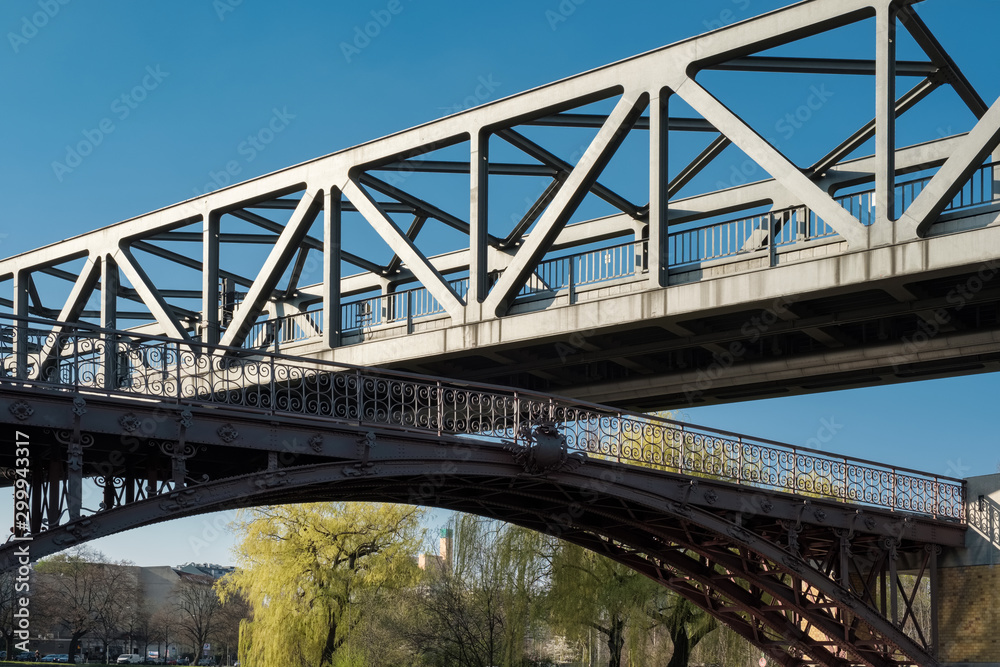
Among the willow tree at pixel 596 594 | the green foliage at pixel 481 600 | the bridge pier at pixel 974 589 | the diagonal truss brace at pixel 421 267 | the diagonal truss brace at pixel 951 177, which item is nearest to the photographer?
the diagonal truss brace at pixel 951 177

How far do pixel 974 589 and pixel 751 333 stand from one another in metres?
9.89

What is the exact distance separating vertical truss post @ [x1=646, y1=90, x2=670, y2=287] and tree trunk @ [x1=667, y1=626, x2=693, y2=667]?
54.5 feet

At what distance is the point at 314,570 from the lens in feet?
127

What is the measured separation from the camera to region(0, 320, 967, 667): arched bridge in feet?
44.9

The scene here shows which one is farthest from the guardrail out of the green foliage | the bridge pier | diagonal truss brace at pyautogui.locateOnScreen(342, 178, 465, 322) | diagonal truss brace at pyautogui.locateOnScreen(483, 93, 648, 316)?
diagonal truss brace at pyautogui.locateOnScreen(342, 178, 465, 322)

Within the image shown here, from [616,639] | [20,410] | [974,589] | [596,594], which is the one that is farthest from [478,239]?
[616,639]

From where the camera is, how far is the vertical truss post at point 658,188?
21656 mm

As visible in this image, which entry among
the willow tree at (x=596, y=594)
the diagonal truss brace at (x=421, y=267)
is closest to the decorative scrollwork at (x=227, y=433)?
the diagonal truss brace at (x=421, y=267)

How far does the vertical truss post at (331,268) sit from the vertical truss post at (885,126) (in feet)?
41.2

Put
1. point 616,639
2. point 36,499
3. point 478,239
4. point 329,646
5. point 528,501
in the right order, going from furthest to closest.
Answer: point 329,646 → point 616,639 → point 478,239 → point 528,501 → point 36,499

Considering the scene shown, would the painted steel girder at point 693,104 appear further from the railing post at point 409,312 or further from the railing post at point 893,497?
the railing post at point 893,497

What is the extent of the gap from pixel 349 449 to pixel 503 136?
10.9 meters

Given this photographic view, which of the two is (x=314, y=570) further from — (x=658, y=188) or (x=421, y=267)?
(x=658, y=188)

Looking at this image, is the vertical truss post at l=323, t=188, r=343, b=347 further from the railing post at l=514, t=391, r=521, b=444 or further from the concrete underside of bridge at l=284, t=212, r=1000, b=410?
the railing post at l=514, t=391, r=521, b=444
